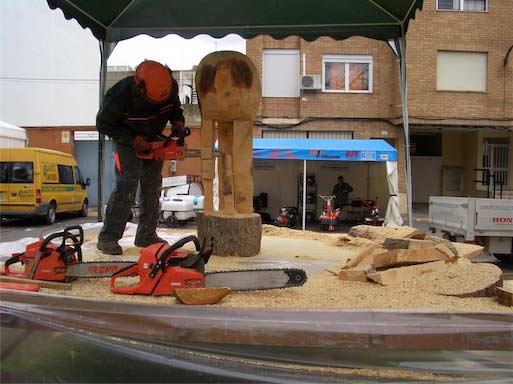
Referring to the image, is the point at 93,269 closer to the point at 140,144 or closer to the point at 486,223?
the point at 140,144

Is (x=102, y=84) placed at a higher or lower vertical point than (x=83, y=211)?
higher

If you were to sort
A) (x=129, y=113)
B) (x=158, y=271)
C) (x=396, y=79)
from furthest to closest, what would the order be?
(x=396, y=79) < (x=129, y=113) < (x=158, y=271)

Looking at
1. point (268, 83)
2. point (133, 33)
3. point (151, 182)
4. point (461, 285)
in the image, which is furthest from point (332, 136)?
point (461, 285)

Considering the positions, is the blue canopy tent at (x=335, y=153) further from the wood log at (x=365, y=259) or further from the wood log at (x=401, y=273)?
the wood log at (x=401, y=273)

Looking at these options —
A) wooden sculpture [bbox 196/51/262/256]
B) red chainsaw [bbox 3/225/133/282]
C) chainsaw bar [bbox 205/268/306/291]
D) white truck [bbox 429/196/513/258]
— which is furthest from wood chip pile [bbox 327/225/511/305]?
white truck [bbox 429/196/513/258]

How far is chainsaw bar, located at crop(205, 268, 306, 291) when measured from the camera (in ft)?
9.26

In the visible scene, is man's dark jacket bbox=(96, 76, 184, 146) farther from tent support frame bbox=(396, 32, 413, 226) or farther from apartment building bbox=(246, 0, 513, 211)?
apartment building bbox=(246, 0, 513, 211)

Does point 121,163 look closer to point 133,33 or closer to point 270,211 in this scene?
point 133,33

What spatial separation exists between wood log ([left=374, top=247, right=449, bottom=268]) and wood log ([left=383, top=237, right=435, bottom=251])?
175 mm

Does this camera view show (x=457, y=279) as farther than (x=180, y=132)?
No

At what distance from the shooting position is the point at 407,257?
326 centimetres

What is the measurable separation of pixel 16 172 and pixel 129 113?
9.07 m

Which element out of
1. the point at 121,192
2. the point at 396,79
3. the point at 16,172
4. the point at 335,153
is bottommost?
the point at 121,192

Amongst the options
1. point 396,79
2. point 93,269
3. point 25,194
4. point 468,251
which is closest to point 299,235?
point 468,251
